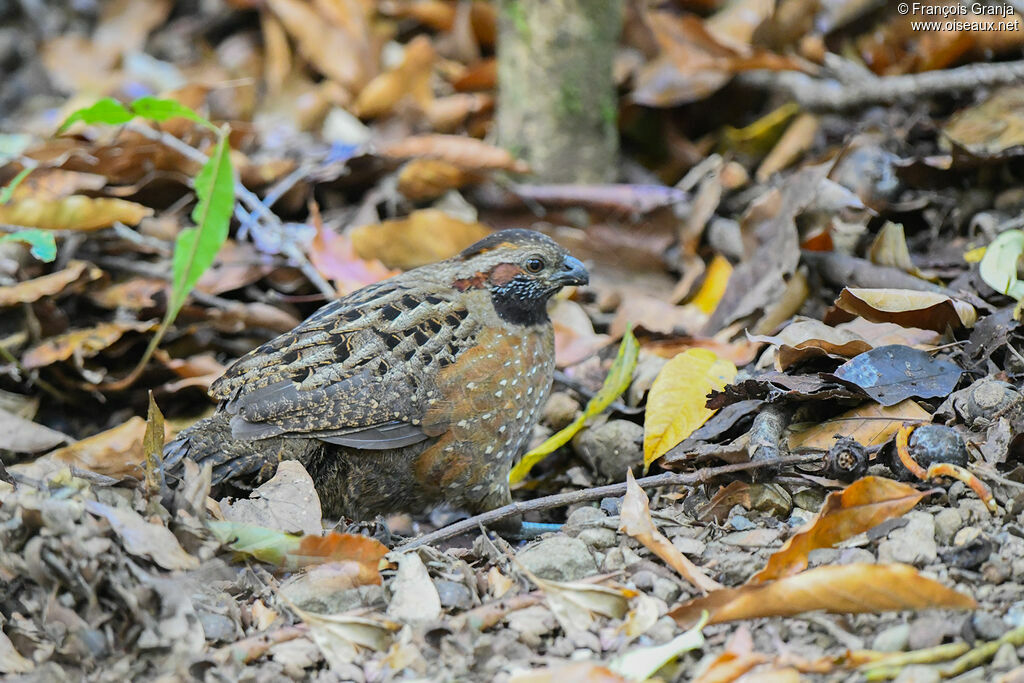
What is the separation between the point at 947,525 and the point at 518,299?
1897mm

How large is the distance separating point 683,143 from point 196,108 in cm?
301

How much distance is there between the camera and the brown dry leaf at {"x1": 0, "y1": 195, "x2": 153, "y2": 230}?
5.09m

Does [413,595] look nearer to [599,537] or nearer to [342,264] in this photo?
[599,537]

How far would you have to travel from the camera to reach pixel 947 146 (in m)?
5.39

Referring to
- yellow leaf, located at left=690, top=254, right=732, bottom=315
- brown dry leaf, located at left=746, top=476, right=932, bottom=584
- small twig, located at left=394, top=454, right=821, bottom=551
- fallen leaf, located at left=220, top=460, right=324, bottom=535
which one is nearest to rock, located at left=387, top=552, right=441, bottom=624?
small twig, located at left=394, top=454, right=821, bottom=551

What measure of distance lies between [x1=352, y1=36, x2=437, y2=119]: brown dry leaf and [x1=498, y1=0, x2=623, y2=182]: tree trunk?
2.47ft

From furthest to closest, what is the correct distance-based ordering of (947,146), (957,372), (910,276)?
(947,146)
(910,276)
(957,372)

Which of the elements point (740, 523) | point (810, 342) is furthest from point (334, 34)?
point (740, 523)

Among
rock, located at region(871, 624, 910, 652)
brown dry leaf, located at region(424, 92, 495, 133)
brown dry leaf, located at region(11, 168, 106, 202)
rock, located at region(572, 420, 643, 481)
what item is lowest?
rock, located at region(572, 420, 643, 481)

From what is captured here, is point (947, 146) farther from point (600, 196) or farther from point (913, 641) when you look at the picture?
point (913, 641)

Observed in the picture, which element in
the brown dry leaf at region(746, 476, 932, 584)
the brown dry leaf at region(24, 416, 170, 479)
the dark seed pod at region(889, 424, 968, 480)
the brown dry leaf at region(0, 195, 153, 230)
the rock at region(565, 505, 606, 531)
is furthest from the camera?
the brown dry leaf at region(0, 195, 153, 230)

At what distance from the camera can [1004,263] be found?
13.8ft

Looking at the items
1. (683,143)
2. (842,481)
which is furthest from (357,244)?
(842,481)

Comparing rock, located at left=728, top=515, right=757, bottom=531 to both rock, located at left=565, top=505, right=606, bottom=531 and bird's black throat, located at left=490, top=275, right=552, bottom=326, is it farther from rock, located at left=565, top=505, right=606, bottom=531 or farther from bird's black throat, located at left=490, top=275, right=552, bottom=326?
bird's black throat, located at left=490, top=275, right=552, bottom=326
